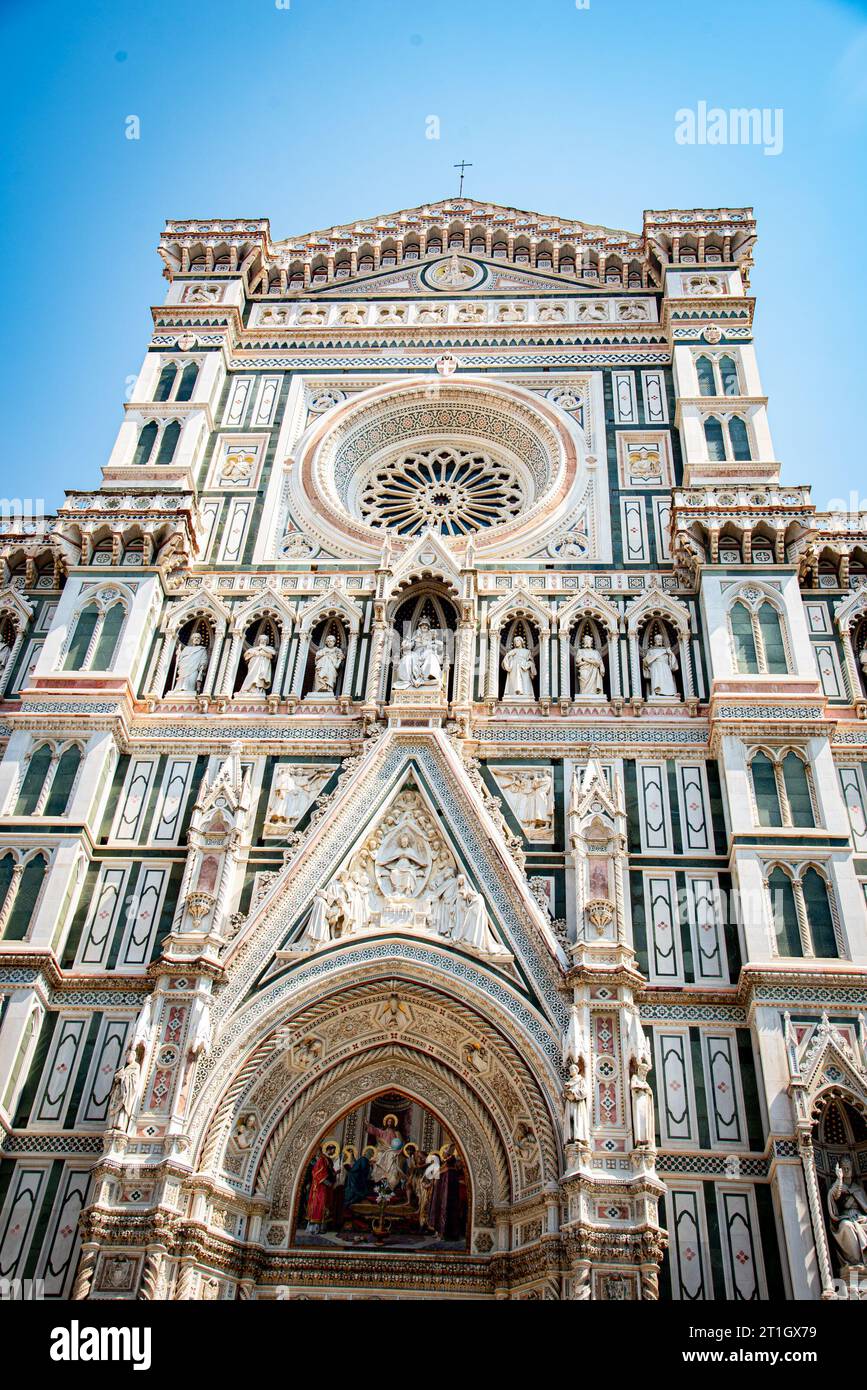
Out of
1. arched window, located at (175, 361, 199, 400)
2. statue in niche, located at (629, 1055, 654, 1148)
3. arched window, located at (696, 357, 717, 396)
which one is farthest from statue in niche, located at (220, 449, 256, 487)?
statue in niche, located at (629, 1055, 654, 1148)

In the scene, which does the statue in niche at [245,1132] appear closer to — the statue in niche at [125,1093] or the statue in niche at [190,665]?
the statue in niche at [125,1093]

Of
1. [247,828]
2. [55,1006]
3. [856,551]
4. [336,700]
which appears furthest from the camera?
[856,551]

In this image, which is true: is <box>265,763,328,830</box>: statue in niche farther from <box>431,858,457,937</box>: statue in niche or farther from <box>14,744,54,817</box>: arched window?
<box>14,744,54,817</box>: arched window

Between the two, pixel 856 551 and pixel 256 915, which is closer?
pixel 256 915

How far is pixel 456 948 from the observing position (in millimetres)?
14219

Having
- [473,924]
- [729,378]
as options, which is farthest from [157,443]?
[473,924]

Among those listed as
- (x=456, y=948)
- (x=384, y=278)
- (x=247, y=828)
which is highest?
(x=384, y=278)

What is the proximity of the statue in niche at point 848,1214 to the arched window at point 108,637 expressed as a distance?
970 centimetres

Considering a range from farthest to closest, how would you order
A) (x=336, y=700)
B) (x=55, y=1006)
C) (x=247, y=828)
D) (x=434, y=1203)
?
(x=336, y=700) < (x=247, y=828) < (x=55, y=1006) < (x=434, y=1203)

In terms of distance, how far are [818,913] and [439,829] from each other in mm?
3958

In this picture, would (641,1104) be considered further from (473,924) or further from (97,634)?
(97,634)

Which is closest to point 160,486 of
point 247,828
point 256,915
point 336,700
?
point 336,700

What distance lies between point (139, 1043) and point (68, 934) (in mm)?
1876

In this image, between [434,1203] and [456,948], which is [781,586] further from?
[434,1203]
